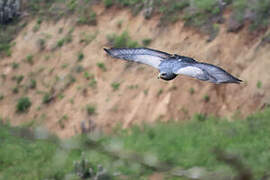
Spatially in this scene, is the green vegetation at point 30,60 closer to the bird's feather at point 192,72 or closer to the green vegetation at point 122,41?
the green vegetation at point 122,41

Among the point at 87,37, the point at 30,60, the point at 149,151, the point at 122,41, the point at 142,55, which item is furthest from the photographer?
the point at 30,60

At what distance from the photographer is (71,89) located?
1393 centimetres

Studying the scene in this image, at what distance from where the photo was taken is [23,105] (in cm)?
1429

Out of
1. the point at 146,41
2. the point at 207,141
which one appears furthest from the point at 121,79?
the point at 207,141

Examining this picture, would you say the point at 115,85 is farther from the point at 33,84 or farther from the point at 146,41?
the point at 33,84

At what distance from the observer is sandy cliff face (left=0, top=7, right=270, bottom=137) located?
11.0m

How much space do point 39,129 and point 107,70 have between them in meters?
2.25

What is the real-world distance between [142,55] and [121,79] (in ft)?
19.9

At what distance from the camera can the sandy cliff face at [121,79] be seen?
1095 centimetres

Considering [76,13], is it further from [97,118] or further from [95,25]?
[97,118]

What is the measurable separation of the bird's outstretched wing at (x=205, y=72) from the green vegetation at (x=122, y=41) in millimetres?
7562

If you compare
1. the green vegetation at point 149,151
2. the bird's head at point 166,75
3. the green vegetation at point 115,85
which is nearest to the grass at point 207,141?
the green vegetation at point 149,151

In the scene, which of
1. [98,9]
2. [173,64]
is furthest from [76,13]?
[173,64]

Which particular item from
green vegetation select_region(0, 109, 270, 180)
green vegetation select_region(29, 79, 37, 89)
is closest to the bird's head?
green vegetation select_region(0, 109, 270, 180)
